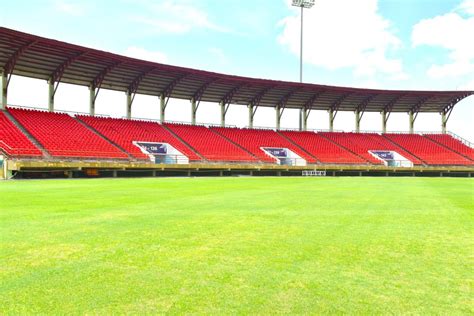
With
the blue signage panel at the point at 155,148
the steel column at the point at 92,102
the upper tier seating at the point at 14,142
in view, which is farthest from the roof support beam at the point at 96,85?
the upper tier seating at the point at 14,142

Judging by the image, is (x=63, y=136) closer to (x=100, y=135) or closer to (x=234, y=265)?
(x=100, y=135)

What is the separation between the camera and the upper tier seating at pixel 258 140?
157 ft

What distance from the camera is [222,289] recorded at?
3.84 m

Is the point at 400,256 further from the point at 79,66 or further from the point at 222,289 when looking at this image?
the point at 79,66

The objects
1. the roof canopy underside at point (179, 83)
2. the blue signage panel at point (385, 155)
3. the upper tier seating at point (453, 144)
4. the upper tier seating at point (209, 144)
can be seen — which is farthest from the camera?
the upper tier seating at point (453, 144)

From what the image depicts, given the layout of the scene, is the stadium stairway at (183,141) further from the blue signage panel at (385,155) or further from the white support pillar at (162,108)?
the blue signage panel at (385,155)

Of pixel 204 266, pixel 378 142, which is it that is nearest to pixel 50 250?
pixel 204 266

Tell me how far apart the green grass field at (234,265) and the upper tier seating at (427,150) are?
49.9 meters

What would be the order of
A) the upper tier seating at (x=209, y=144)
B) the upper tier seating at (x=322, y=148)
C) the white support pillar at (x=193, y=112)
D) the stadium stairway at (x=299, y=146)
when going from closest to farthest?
the upper tier seating at (x=209, y=144)
the stadium stairway at (x=299, y=146)
the upper tier seating at (x=322, y=148)
the white support pillar at (x=193, y=112)

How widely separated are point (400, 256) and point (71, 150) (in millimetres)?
32376

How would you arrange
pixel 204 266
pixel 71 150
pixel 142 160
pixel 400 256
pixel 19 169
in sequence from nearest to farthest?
pixel 204 266 < pixel 400 256 < pixel 19 169 < pixel 71 150 < pixel 142 160

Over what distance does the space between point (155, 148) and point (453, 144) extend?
45.9 m

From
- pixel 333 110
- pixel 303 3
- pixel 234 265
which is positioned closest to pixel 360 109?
pixel 333 110

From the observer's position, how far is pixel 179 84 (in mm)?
46625
